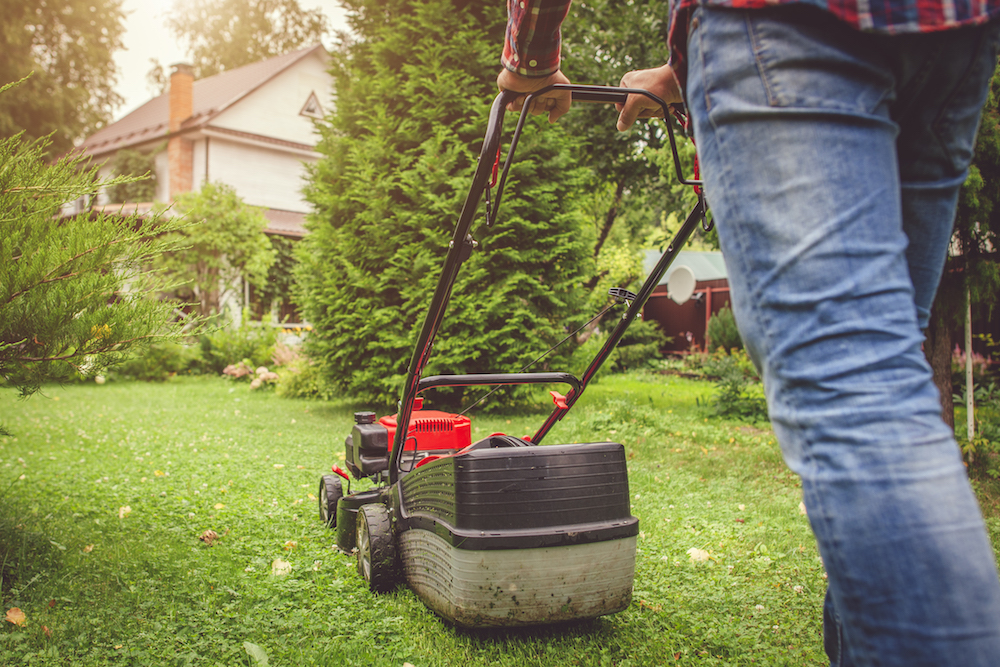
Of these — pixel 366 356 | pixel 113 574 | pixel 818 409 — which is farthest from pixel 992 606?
pixel 366 356

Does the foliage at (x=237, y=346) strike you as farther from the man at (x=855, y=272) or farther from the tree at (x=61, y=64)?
the tree at (x=61, y=64)

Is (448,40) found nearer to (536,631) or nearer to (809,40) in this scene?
(536,631)

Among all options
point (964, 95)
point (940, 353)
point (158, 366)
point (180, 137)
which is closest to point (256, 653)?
point (964, 95)

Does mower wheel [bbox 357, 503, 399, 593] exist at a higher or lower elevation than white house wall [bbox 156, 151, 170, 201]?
lower

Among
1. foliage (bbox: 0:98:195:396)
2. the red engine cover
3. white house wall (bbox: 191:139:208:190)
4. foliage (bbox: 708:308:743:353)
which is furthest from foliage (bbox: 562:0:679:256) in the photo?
white house wall (bbox: 191:139:208:190)

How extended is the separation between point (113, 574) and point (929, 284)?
2.58 meters

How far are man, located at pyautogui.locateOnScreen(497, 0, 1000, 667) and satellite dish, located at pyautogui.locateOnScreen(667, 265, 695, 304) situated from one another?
12.6 metres

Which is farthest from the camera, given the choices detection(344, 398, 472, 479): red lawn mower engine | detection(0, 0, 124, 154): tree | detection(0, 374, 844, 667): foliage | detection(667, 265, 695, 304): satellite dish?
detection(0, 0, 124, 154): tree

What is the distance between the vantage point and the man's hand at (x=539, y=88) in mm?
1257

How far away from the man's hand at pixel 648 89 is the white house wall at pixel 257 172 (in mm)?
17660

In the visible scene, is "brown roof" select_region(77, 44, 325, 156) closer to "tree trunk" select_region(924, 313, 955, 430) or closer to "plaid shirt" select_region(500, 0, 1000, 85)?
"tree trunk" select_region(924, 313, 955, 430)

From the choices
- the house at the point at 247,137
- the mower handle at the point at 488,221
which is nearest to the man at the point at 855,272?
the mower handle at the point at 488,221

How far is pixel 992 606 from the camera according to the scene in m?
0.58

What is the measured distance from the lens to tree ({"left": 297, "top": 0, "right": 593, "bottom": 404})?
654 cm
